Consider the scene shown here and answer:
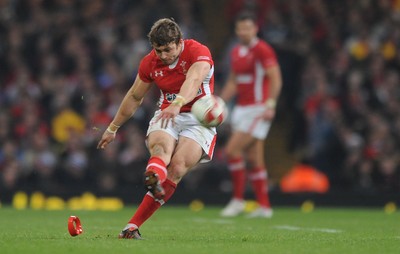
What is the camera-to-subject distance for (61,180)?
54.5 feet

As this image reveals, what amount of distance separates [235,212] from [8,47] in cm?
734

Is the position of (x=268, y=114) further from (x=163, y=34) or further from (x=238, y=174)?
(x=163, y=34)

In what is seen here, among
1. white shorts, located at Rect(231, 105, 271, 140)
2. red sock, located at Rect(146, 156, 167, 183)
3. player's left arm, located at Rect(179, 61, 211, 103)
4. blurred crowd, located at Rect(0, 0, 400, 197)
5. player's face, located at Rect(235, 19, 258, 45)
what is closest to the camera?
red sock, located at Rect(146, 156, 167, 183)

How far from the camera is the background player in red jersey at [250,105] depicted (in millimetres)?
13156

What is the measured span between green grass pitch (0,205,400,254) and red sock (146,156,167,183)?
52cm

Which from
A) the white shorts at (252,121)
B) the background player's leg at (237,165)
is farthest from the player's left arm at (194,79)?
the background player's leg at (237,165)

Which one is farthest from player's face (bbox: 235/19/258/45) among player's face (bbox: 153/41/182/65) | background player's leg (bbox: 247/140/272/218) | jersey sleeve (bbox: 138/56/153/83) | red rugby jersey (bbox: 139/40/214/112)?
player's face (bbox: 153/41/182/65)

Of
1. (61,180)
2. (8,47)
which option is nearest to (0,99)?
(8,47)

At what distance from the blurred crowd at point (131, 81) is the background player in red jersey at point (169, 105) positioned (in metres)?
7.31

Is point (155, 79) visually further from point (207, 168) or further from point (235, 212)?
point (207, 168)

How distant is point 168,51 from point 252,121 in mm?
5326

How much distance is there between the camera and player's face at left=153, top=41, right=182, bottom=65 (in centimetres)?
807

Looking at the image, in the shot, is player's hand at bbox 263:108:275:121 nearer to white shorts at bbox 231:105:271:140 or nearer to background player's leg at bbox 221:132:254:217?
white shorts at bbox 231:105:271:140

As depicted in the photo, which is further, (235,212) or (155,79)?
(235,212)
